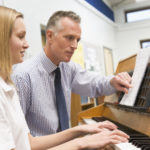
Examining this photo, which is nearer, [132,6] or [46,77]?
[46,77]

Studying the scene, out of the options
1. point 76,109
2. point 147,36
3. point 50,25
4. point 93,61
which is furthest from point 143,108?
point 147,36

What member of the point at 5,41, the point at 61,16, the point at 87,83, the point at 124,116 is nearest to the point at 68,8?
the point at 61,16

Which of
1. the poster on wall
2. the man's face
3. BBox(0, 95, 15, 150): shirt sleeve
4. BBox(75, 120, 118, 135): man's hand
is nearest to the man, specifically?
the man's face

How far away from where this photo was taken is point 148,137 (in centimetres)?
104

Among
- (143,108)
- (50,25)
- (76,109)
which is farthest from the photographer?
(76,109)

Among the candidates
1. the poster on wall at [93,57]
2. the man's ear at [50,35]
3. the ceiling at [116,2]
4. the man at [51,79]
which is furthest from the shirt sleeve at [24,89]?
the ceiling at [116,2]

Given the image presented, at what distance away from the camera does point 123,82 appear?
1454mm

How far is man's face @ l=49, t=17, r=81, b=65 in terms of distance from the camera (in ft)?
5.40

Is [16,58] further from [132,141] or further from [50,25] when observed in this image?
[50,25]

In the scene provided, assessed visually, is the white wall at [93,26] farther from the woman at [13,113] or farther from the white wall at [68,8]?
the woman at [13,113]

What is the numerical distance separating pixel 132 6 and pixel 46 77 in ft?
21.5

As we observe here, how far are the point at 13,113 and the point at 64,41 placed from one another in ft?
2.97

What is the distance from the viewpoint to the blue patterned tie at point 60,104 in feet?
5.10

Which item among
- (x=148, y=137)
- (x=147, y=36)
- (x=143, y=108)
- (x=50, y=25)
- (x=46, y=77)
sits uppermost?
(x=147, y=36)
